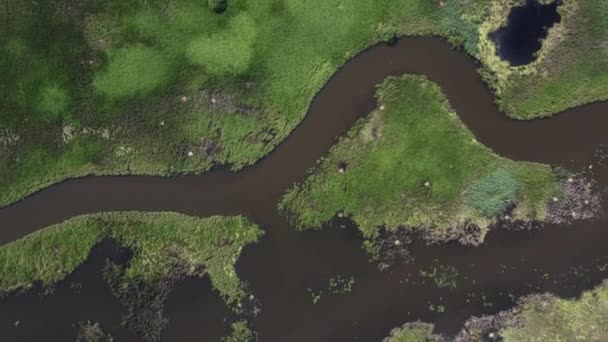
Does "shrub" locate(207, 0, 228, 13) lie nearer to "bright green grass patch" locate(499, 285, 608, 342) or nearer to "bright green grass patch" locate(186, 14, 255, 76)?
"bright green grass patch" locate(186, 14, 255, 76)

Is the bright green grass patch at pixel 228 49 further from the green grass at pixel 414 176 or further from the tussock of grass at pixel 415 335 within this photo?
the tussock of grass at pixel 415 335

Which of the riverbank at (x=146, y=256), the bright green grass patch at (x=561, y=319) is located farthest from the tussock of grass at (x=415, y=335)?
the riverbank at (x=146, y=256)

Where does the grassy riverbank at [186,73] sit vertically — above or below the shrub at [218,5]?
below

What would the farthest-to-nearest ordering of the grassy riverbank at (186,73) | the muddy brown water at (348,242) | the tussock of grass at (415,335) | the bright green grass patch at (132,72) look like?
1. the bright green grass patch at (132,72)
2. the grassy riverbank at (186,73)
3. the muddy brown water at (348,242)
4. the tussock of grass at (415,335)

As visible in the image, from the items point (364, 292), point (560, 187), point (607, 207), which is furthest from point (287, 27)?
point (607, 207)

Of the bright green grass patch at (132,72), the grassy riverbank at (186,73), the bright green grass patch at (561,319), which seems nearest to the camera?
the bright green grass patch at (561,319)

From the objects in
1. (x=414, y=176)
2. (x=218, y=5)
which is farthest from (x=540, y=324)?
(x=218, y=5)
